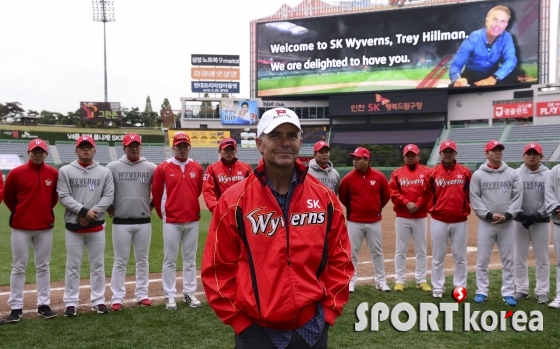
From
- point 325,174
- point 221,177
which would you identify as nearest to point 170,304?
point 221,177

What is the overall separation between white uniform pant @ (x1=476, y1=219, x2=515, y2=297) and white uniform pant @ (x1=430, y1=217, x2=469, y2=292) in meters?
0.27

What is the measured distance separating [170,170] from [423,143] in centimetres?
4081

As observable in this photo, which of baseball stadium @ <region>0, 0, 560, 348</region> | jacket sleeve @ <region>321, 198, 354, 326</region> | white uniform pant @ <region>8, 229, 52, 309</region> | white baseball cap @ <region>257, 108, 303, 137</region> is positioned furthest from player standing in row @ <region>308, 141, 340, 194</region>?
baseball stadium @ <region>0, 0, 560, 348</region>

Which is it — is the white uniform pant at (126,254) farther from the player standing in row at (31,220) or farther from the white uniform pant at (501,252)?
the white uniform pant at (501,252)

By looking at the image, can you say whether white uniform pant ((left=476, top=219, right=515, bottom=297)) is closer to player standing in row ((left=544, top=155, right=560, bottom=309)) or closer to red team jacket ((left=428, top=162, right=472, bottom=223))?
red team jacket ((left=428, top=162, right=472, bottom=223))

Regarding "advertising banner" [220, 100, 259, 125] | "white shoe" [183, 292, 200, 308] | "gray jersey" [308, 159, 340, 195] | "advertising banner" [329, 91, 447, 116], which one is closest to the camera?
"white shoe" [183, 292, 200, 308]

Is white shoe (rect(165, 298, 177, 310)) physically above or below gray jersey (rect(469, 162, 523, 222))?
below

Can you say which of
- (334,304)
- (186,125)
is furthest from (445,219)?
(186,125)

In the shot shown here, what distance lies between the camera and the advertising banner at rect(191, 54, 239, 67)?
51094 mm

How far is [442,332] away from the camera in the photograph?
17.3 ft

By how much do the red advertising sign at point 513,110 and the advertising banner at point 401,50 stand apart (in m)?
2.58

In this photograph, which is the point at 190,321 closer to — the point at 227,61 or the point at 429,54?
the point at 429,54

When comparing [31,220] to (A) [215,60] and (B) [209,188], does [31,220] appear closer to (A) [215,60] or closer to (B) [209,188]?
(B) [209,188]

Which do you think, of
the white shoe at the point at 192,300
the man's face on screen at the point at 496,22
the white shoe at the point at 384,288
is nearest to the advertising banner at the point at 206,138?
the man's face on screen at the point at 496,22
